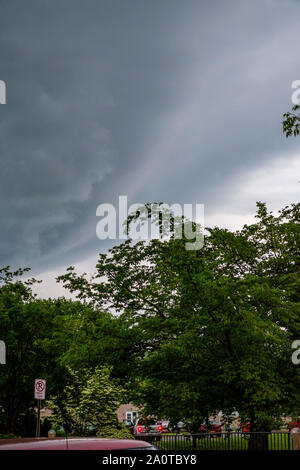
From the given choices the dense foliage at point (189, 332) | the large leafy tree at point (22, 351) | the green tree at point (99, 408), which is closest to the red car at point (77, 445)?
the dense foliage at point (189, 332)

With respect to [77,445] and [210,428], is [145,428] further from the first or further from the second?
[77,445]

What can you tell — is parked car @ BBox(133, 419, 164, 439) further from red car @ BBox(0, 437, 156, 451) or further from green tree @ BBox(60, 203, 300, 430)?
red car @ BBox(0, 437, 156, 451)

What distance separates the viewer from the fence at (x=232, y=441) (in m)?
17.5

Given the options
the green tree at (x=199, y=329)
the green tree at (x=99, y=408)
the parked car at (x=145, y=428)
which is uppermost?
the green tree at (x=199, y=329)

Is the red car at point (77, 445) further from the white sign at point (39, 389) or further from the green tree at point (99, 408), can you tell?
the green tree at point (99, 408)

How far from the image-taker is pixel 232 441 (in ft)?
60.1

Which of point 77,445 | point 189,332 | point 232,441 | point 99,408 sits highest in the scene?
point 189,332

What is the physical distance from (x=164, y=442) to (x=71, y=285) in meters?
8.72

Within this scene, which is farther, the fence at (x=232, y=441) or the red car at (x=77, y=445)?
the fence at (x=232, y=441)

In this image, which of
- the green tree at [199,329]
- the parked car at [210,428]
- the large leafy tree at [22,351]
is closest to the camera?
the green tree at [199,329]

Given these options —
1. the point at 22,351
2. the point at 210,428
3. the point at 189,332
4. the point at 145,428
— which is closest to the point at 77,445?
the point at 189,332

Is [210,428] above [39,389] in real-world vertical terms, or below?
below

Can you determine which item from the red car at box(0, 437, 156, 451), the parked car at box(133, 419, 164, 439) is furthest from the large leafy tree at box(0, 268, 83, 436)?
the red car at box(0, 437, 156, 451)
